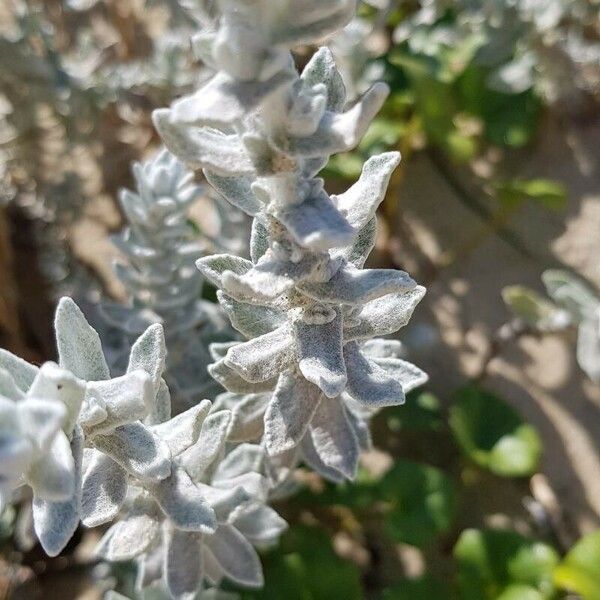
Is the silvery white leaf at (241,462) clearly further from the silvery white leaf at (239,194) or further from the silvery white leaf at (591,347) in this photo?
the silvery white leaf at (591,347)

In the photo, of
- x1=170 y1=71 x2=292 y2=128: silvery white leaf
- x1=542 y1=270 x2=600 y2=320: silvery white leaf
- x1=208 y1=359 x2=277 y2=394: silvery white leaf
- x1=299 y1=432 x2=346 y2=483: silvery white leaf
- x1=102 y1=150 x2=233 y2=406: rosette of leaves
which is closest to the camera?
x1=170 y1=71 x2=292 y2=128: silvery white leaf

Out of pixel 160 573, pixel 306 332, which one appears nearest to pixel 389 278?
pixel 306 332

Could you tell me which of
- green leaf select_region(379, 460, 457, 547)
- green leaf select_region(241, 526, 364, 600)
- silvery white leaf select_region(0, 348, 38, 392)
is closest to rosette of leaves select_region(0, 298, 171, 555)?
silvery white leaf select_region(0, 348, 38, 392)

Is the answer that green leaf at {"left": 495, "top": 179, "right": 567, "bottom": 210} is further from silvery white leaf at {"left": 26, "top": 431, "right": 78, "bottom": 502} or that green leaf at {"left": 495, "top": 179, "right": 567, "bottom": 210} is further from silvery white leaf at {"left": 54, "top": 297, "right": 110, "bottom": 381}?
silvery white leaf at {"left": 26, "top": 431, "right": 78, "bottom": 502}

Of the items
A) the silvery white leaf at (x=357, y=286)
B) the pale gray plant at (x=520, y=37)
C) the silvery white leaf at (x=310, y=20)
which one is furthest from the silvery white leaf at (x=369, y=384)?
the pale gray plant at (x=520, y=37)

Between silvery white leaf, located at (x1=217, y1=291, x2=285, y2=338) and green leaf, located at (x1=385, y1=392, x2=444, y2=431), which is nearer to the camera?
silvery white leaf, located at (x1=217, y1=291, x2=285, y2=338)

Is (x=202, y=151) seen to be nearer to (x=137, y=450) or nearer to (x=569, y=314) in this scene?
(x=137, y=450)
